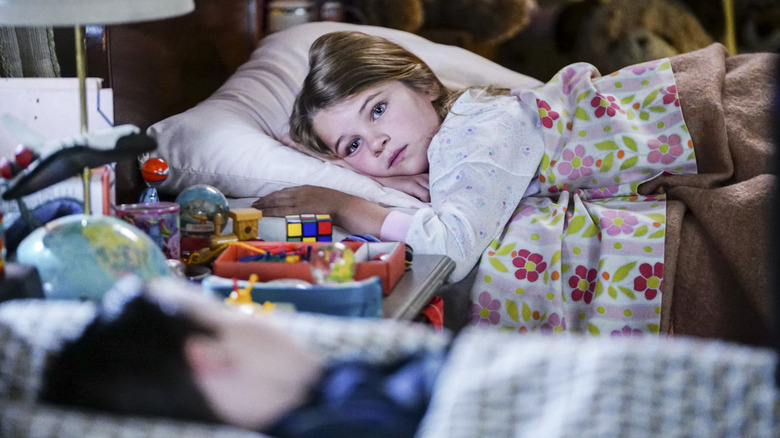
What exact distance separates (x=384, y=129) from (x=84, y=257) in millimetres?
858

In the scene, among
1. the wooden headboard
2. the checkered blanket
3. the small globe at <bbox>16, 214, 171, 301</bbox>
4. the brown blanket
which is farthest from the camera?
the wooden headboard

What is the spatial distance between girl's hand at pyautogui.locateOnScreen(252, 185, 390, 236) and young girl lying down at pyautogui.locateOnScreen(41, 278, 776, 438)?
726mm

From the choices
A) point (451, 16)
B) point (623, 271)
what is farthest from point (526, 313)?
point (451, 16)

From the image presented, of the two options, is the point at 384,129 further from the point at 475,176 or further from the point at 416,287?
the point at 416,287

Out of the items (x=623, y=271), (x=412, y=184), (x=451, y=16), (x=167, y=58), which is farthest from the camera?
(x=451, y=16)

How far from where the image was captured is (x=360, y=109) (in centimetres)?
163

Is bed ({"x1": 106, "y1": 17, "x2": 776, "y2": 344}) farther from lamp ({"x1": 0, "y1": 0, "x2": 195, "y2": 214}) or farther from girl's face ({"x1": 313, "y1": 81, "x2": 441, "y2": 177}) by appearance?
lamp ({"x1": 0, "y1": 0, "x2": 195, "y2": 214})

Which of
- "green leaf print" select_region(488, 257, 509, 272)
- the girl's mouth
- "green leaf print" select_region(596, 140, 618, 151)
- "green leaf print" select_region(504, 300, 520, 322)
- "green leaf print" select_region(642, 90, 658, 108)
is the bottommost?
"green leaf print" select_region(504, 300, 520, 322)

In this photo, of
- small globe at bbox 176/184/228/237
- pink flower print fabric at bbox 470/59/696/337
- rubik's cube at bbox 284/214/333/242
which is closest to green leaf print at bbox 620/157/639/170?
pink flower print fabric at bbox 470/59/696/337

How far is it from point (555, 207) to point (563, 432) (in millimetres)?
914

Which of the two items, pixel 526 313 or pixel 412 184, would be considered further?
pixel 412 184

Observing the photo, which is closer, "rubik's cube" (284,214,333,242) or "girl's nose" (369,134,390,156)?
"rubik's cube" (284,214,333,242)

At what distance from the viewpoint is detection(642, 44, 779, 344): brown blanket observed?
51.8 inches

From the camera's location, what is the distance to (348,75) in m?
1.64
